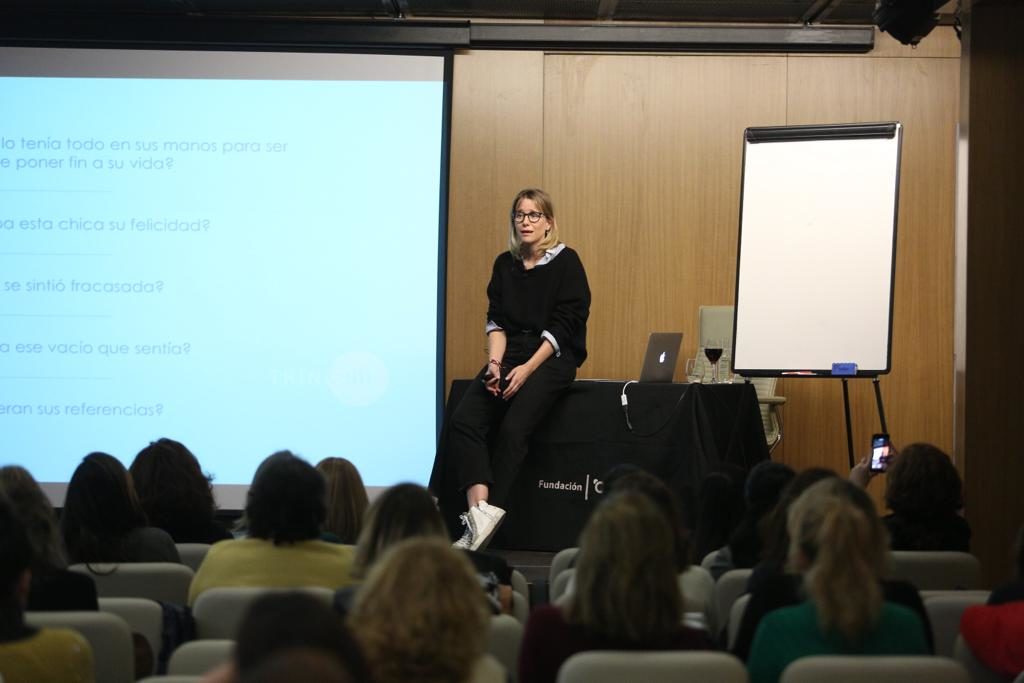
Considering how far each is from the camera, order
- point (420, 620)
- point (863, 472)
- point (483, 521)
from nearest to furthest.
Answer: point (420, 620), point (863, 472), point (483, 521)

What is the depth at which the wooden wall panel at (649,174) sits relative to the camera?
24.6 feet

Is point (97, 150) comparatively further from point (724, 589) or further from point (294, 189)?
point (724, 589)

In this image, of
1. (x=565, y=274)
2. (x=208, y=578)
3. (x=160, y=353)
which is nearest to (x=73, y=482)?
(x=208, y=578)

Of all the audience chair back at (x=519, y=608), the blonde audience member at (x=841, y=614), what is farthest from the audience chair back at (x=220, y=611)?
the blonde audience member at (x=841, y=614)

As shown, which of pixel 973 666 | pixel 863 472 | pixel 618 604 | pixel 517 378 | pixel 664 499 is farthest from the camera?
pixel 517 378

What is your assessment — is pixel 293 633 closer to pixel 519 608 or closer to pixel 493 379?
pixel 519 608

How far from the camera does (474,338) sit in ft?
24.5

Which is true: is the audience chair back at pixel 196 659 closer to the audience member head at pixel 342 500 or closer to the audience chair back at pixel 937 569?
the audience member head at pixel 342 500

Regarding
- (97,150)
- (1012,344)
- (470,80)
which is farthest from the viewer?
(470,80)

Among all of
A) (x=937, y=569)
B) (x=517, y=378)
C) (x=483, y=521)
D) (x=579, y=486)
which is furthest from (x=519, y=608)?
(x=579, y=486)

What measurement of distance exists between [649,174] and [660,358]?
6.74ft

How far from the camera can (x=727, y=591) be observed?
311cm

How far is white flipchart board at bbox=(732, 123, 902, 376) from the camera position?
5.56 metres

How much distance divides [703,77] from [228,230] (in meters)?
2.98
